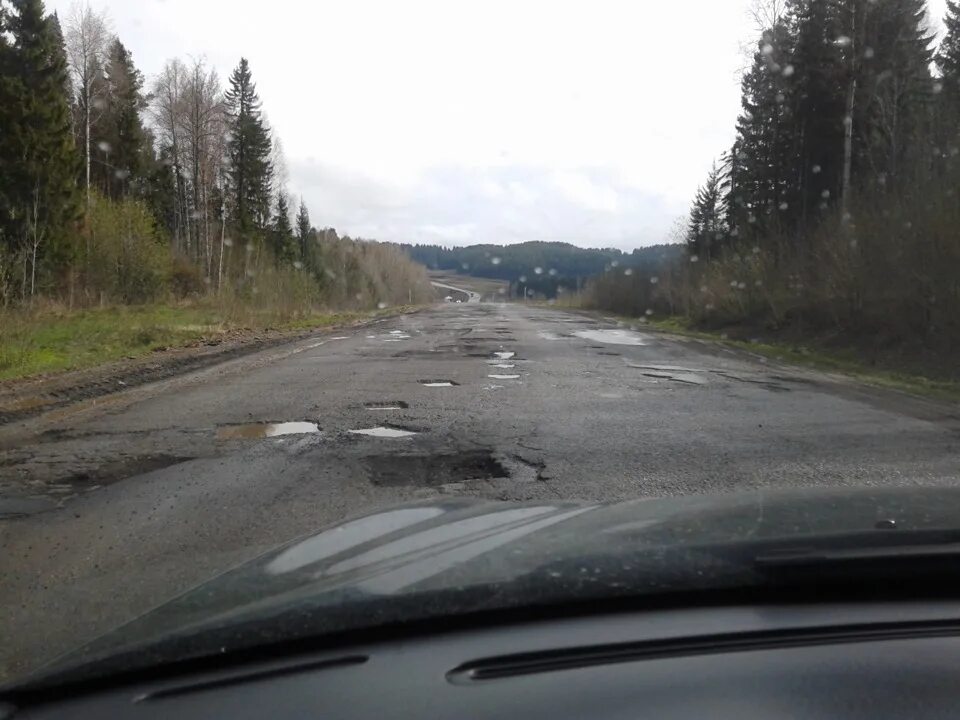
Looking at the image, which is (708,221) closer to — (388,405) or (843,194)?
(843,194)

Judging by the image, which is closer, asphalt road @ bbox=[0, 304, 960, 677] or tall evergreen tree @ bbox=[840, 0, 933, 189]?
asphalt road @ bbox=[0, 304, 960, 677]

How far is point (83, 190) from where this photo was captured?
119 ft

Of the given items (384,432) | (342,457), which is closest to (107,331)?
(384,432)

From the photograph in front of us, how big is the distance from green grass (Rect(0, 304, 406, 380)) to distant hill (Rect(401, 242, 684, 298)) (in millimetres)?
49251

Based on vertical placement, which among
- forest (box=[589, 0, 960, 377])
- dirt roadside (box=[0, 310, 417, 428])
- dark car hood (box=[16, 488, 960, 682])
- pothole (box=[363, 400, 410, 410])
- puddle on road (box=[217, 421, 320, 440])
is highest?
forest (box=[589, 0, 960, 377])

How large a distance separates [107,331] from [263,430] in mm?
13281

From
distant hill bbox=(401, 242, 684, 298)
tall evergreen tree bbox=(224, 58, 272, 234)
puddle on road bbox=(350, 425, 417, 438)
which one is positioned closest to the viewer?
puddle on road bbox=(350, 425, 417, 438)

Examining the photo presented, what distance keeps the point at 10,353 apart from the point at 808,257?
20.5 m

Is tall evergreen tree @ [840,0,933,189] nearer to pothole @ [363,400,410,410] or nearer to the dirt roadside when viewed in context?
the dirt roadside

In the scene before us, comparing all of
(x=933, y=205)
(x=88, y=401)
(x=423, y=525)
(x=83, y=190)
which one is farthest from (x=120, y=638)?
(x=83, y=190)

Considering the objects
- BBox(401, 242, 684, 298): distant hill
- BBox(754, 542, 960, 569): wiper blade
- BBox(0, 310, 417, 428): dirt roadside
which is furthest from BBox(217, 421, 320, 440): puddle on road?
BBox(401, 242, 684, 298): distant hill

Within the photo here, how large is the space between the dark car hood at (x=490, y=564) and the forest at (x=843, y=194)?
14126mm

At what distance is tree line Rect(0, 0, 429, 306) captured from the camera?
31312 millimetres

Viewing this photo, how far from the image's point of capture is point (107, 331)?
19.1 m
